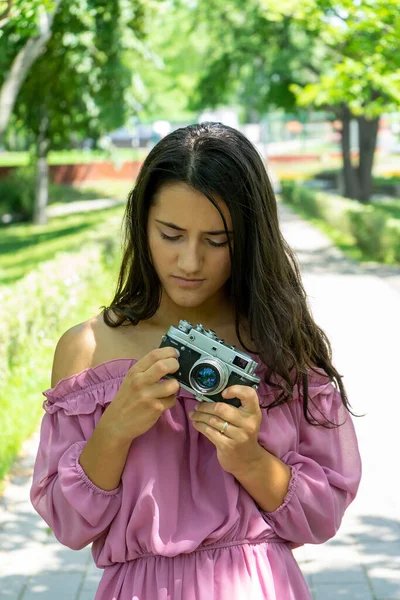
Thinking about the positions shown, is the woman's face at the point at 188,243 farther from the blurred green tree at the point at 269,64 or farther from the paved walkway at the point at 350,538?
the blurred green tree at the point at 269,64

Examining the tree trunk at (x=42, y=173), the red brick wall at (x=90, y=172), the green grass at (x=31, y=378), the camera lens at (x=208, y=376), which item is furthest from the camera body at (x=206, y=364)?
the red brick wall at (x=90, y=172)

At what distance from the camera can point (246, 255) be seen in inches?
81.0

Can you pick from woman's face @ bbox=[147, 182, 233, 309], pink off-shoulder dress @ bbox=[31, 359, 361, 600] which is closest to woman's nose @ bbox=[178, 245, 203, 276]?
woman's face @ bbox=[147, 182, 233, 309]

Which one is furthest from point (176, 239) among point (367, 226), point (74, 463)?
point (367, 226)

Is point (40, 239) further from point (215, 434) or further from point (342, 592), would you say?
point (215, 434)

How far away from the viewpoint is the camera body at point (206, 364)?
1.83 metres

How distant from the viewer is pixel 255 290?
6.79ft

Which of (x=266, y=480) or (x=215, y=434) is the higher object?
(x=215, y=434)

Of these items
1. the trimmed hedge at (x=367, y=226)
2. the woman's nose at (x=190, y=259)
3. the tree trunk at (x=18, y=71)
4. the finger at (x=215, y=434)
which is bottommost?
the trimmed hedge at (x=367, y=226)

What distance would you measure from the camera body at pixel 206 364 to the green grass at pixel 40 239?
12.0m

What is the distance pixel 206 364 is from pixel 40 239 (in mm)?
22638

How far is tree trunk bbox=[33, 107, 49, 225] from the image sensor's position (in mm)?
23031

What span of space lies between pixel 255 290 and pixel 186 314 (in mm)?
190

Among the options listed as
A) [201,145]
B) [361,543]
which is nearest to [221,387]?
[201,145]
